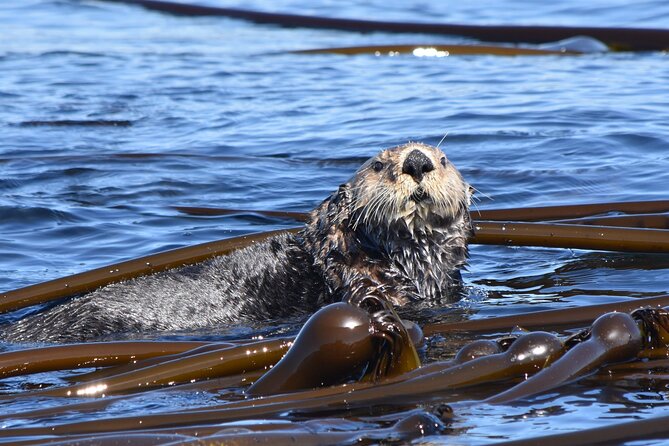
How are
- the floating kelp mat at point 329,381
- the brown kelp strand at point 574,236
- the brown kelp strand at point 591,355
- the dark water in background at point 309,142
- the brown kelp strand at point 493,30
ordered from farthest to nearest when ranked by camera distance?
the brown kelp strand at point 493,30, the dark water in background at point 309,142, the brown kelp strand at point 574,236, the brown kelp strand at point 591,355, the floating kelp mat at point 329,381

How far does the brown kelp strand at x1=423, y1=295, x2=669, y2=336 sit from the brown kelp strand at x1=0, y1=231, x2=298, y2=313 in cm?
148

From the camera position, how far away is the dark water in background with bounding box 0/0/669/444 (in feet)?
19.2

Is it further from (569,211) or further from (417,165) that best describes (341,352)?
(569,211)

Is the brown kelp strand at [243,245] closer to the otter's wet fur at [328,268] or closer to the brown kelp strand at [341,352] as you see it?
the otter's wet fur at [328,268]

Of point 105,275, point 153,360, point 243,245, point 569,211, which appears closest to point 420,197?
point 243,245

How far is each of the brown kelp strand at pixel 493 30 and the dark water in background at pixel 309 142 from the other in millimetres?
202

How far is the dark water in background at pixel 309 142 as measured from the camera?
586 centimetres

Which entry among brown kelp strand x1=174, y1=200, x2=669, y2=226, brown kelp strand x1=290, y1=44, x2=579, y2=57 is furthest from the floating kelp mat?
brown kelp strand x1=290, y1=44, x2=579, y2=57

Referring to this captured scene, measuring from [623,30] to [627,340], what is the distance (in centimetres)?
932

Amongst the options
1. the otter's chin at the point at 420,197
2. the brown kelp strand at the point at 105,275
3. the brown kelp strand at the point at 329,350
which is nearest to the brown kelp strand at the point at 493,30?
the otter's chin at the point at 420,197

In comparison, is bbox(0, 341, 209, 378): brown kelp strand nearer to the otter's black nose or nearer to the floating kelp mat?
the floating kelp mat

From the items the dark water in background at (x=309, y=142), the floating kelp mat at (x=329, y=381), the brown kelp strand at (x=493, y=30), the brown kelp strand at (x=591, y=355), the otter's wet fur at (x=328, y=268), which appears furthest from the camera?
the brown kelp strand at (x=493, y=30)

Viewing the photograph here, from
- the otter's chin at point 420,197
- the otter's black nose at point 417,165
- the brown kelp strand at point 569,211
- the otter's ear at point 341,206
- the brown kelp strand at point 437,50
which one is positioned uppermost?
the brown kelp strand at point 437,50

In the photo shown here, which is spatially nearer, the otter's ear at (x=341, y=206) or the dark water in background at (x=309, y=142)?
the otter's ear at (x=341, y=206)
